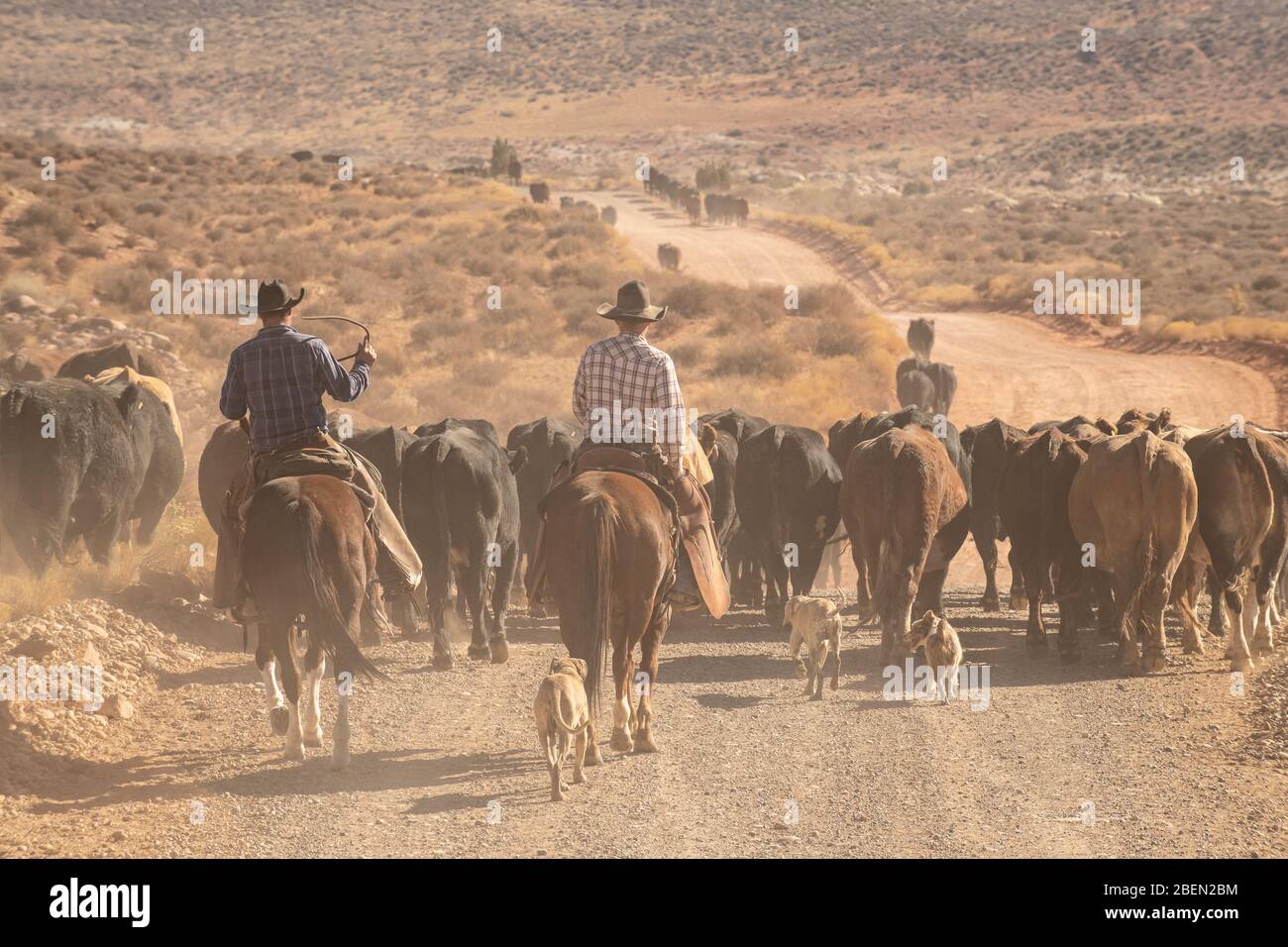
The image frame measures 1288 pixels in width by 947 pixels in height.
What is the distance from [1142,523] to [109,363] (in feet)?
35.8

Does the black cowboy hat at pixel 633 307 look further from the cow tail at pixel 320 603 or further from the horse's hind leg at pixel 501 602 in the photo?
the horse's hind leg at pixel 501 602

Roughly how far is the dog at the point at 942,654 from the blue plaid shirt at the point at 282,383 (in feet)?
14.4

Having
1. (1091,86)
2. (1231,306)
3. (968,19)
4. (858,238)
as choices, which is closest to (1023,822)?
(1231,306)

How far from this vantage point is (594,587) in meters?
7.77

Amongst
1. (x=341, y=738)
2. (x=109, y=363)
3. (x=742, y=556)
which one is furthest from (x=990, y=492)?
(x=109, y=363)

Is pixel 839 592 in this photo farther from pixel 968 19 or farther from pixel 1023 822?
pixel 968 19

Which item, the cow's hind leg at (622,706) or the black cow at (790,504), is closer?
the cow's hind leg at (622,706)

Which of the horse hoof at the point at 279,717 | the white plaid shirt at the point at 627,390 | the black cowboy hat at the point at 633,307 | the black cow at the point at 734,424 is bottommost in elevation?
the horse hoof at the point at 279,717

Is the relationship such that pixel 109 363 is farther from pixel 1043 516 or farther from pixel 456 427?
pixel 1043 516

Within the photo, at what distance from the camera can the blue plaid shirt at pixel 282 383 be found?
26.3 feet

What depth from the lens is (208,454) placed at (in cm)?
1197

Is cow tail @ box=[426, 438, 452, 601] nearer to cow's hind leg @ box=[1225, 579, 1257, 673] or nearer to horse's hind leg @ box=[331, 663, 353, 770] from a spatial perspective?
horse's hind leg @ box=[331, 663, 353, 770]

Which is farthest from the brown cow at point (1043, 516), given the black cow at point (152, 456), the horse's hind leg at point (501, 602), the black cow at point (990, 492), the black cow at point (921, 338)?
the black cow at point (921, 338)

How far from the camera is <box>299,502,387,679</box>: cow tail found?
7566mm
